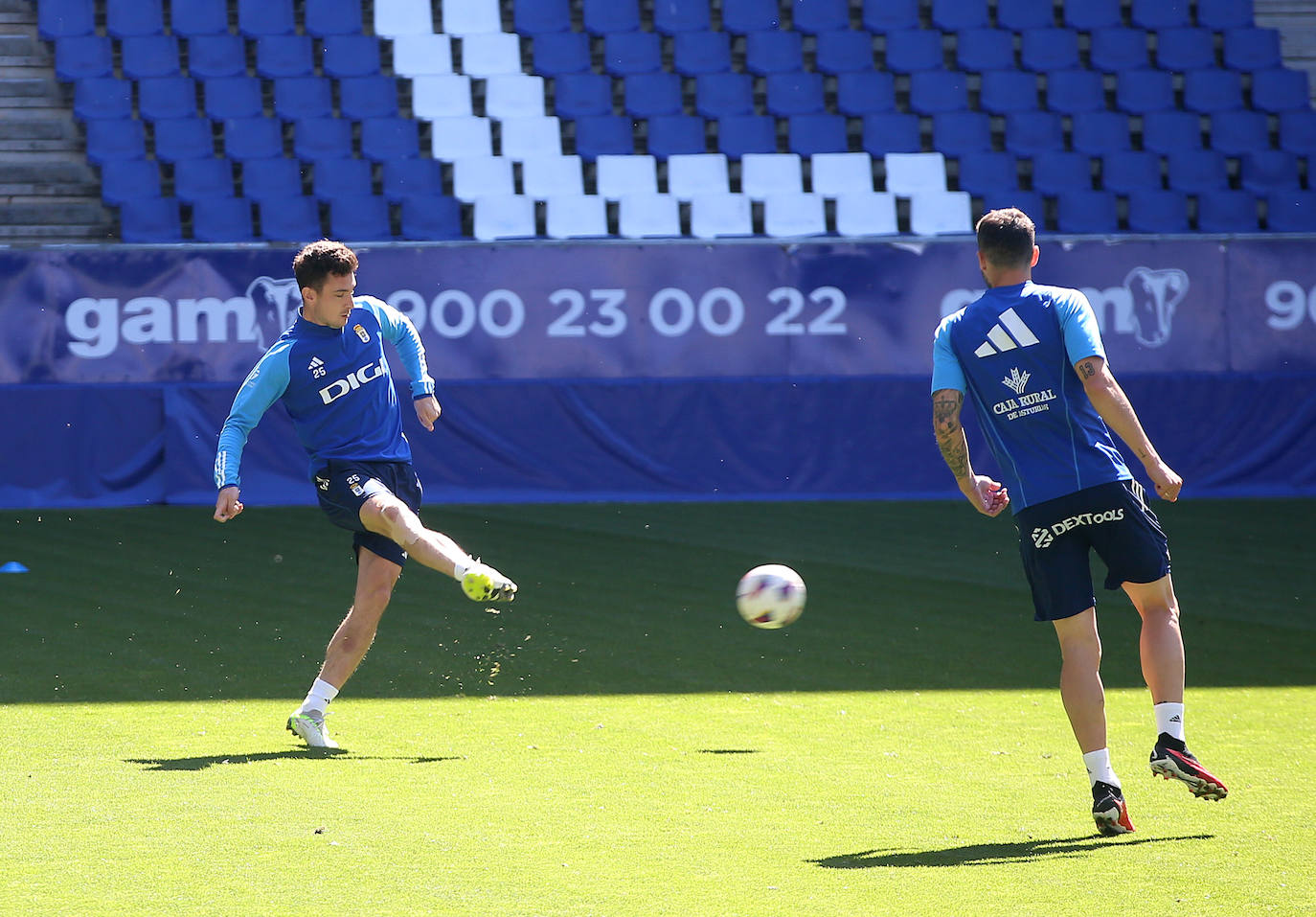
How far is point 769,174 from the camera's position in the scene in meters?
17.8

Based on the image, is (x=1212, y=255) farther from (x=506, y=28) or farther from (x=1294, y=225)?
(x=506, y=28)

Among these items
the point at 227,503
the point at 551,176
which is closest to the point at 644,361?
the point at 551,176

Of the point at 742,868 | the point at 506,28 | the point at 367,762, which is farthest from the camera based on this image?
the point at 506,28

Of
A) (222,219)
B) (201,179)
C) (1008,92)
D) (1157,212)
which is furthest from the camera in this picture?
(1008,92)

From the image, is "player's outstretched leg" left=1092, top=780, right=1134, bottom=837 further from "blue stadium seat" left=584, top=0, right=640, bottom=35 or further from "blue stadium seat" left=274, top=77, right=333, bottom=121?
"blue stadium seat" left=584, top=0, right=640, bottom=35

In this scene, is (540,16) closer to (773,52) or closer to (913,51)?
(773,52)

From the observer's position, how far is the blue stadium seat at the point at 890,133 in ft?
60.4

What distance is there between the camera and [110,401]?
46.2 feet

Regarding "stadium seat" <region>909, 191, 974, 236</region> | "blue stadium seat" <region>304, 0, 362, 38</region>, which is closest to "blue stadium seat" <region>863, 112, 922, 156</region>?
"stadium seat" <region>909, 191, 974, 236</region>

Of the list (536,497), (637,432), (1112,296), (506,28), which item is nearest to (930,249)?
(1112,296)

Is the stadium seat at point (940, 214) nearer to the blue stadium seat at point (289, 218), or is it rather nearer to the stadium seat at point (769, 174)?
the stadium seat at point (769, 174)

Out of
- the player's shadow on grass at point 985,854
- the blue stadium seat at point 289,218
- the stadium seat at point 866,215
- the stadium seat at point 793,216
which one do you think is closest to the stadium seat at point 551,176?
the stadium seat at point 793,216

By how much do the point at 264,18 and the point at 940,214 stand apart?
25.8ft

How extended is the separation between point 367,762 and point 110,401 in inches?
348
